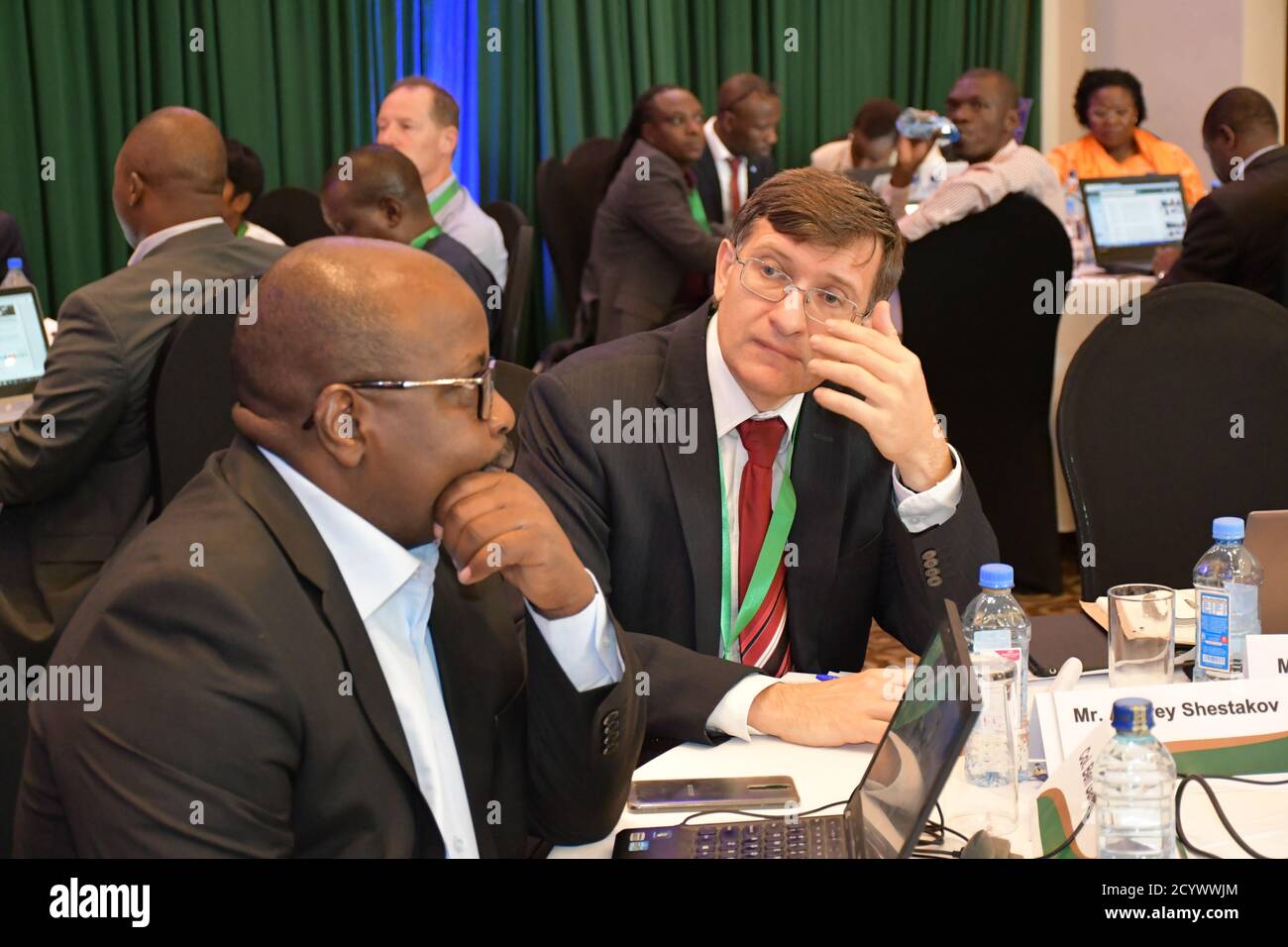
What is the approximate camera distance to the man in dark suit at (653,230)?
18.9ft

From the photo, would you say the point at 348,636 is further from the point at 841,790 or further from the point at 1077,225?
the point at 1077,225

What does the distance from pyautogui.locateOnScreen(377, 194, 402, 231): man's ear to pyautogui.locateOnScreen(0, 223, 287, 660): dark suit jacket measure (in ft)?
3.39

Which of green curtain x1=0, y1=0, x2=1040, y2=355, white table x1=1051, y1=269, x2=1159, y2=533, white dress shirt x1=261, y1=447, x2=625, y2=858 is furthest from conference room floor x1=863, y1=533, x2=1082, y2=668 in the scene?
green curtain x1=0, y1=0, x2=1040, y2=355

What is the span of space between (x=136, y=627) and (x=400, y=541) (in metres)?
0.30

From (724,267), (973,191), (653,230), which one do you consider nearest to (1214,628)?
(724,267)

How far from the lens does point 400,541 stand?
4.87 ft

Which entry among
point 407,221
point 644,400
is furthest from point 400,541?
point 407,221

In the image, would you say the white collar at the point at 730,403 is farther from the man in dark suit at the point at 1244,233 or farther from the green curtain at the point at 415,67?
the green curtain at the point at 415,67

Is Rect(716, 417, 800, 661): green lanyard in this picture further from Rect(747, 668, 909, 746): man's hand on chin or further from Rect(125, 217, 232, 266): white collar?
Rect(125, 217, 232, 266): white collar

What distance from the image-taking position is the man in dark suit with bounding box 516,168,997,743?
2.10 metres

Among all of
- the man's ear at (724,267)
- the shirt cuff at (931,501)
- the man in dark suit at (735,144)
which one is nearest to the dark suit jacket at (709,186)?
the man in dark suit at (735,144)

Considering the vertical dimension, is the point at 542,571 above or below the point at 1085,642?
above

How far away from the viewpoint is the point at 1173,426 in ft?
8.79
